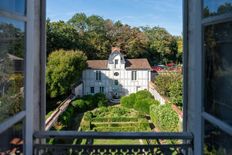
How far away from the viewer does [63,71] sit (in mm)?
15914

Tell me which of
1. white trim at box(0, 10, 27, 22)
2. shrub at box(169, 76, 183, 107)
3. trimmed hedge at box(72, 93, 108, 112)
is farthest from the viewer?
trimmed hedge at box(72, 93, 108, 112)

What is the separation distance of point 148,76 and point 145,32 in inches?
175

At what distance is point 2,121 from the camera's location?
1.44 m

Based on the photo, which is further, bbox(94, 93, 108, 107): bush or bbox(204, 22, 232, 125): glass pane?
bbox(94, 93, 108, 107): bush

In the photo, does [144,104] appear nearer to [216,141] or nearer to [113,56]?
[113,56]

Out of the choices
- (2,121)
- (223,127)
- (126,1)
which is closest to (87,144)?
(2,121)

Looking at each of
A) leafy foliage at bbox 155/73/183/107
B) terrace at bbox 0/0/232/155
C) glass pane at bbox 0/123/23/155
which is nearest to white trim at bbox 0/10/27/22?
terrace at bbox 0/0/232/155

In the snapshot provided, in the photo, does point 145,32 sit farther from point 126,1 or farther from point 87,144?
point 87,144

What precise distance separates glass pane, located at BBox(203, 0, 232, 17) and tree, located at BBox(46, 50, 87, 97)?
13557 millimetres

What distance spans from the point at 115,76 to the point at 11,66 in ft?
60.7

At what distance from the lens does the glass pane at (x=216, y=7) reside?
4.84 ft

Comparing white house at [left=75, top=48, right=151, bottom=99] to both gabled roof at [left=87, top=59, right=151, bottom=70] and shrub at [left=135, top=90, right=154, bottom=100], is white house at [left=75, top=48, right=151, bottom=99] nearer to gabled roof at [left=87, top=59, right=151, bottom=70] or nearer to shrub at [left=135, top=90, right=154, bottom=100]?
gabled roof at [left=87, top=59, right=151, bottom=70]

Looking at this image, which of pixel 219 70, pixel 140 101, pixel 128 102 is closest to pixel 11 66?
pixel 219 70

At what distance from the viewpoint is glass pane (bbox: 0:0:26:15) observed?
146 centimetres
